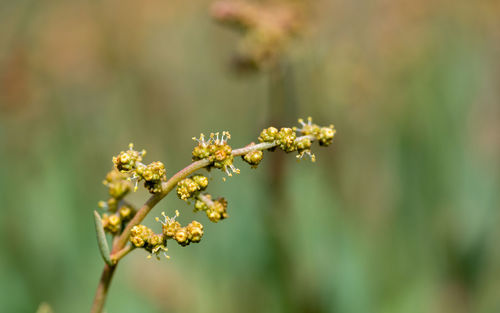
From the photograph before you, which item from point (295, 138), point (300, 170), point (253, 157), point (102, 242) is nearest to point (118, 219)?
point (102, 242)

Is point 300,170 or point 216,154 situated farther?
point 300,170

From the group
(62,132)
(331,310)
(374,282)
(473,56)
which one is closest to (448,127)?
(473,56)

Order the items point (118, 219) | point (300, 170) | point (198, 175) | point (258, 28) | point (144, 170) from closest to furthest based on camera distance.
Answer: point (144, 170)
point (198, 175)
point (118, 219)
point (258, 28)
point (300, 170)

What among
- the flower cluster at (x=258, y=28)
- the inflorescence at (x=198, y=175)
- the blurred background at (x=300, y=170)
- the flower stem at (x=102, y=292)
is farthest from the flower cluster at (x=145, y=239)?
the flower cluster at (x=258, y=28)

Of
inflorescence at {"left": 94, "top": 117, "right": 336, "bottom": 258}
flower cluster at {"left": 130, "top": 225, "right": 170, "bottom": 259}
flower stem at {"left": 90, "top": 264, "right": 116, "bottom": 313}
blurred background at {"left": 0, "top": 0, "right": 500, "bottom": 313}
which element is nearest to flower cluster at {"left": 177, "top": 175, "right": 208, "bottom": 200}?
inflorescence at {"left": 94, "top": 117, "right": 336, "bottom": 258}

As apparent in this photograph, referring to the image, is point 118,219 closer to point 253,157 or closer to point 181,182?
point 181,182

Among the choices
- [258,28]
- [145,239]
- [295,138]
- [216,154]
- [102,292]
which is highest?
[258,28]

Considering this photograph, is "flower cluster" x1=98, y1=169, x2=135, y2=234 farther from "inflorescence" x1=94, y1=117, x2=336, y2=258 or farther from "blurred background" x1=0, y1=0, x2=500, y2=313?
"blurred background" x1=0, y1=0, x2=500, y2=313
